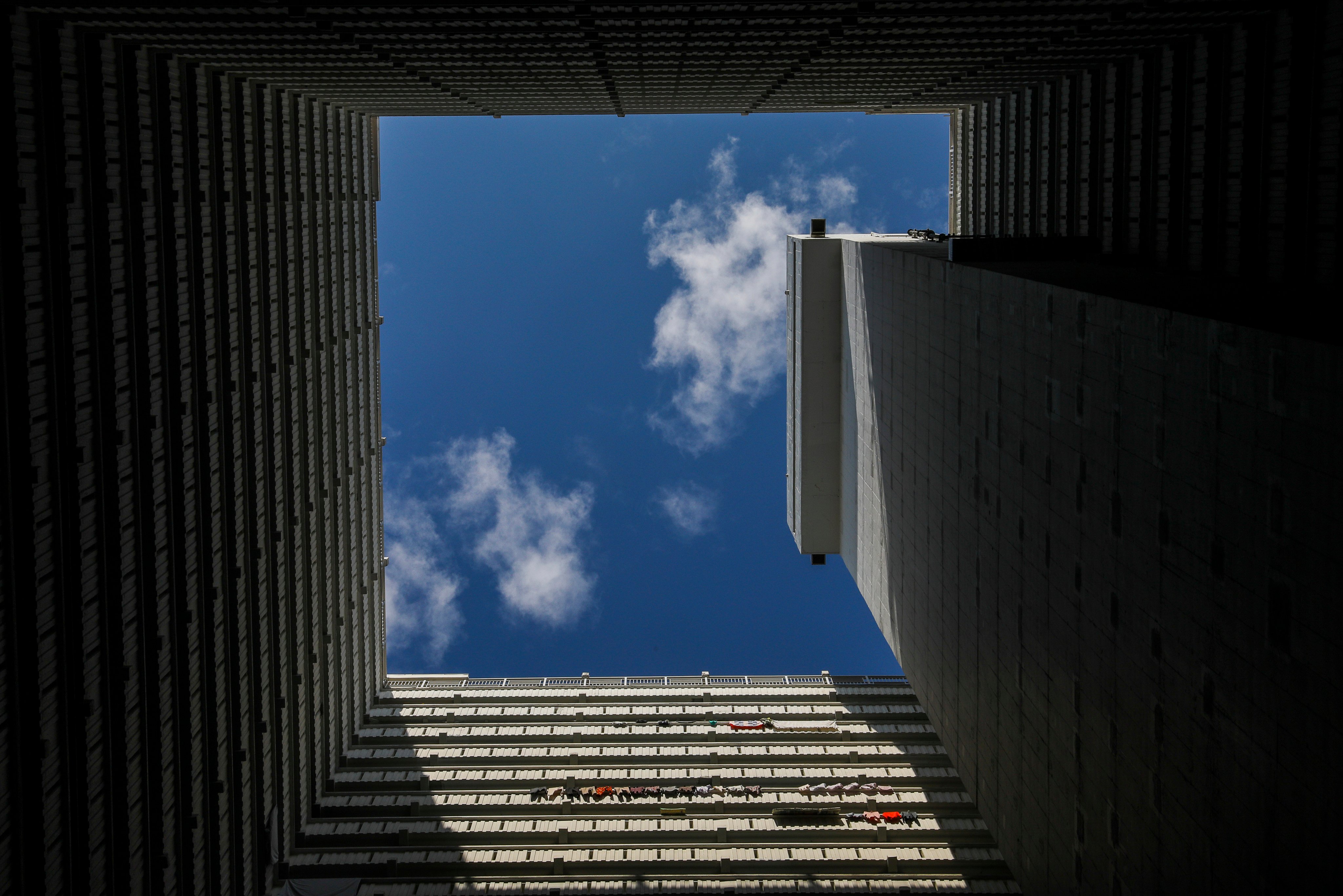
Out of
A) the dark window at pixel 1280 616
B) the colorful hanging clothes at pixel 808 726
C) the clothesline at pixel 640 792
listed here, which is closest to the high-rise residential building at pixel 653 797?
the clothesline at pixel 640 792

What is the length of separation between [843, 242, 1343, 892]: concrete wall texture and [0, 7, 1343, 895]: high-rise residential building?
0.18m

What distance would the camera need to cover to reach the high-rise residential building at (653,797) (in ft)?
209

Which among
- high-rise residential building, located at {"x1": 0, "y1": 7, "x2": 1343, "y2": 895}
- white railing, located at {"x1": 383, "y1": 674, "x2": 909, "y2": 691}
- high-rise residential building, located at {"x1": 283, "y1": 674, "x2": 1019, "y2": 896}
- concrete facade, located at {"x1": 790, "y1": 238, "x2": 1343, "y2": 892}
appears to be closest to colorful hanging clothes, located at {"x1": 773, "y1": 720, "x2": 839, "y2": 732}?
high-rise residential building, located at {"x1": 283, "y1": 674, "x2": 1019, "y2": 896}

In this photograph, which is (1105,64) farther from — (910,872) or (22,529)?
(22,529)

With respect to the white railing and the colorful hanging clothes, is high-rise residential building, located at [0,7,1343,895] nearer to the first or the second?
the colorful hanging clothes

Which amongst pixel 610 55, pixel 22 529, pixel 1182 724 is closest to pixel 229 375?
pixel 22 529

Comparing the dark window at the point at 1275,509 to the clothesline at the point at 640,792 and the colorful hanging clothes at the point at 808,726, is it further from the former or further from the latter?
the colorful hanging clothes at the point at 808,726

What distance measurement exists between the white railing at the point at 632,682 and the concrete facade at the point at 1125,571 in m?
29.8

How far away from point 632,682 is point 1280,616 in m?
76.1

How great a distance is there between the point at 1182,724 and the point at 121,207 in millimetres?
50304

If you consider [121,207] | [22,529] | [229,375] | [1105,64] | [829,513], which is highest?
[1105,64]

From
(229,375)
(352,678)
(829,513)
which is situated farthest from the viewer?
(829,513)

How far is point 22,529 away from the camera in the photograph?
114 ft

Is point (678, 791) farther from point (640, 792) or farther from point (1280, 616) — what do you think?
point (1280, 616)
